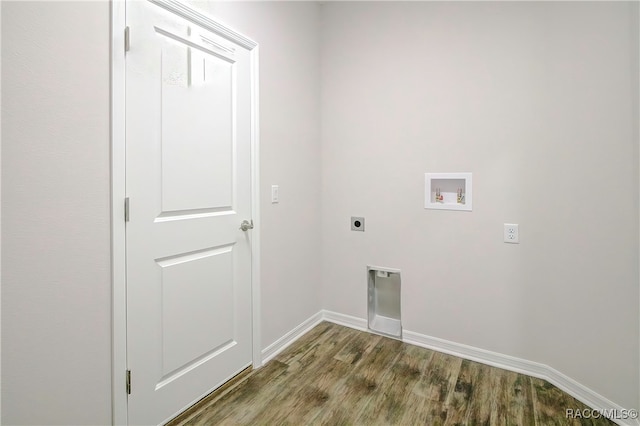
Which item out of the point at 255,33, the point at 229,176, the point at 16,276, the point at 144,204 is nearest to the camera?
the point at 16,276

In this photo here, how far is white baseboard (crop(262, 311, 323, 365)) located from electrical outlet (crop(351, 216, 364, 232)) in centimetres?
82

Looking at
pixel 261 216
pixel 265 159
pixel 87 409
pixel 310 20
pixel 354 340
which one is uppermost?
pixel 310 20

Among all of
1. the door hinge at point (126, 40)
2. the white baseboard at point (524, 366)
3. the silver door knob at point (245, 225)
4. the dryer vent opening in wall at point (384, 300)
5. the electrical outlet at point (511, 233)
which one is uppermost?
the door hinge at point (126, 40)

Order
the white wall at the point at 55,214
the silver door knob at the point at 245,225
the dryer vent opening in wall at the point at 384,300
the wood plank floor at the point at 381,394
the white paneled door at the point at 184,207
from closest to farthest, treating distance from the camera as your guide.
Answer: the white wall at the point at 55,214
the white paneled door at the point at 184,207
the wood plank floor at the point at 381,394
the silver door knob at the point at 245,225
the dryer vent opening in wall at the point at 384,300

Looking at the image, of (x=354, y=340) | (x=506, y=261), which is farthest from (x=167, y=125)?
(x=506, y=261)

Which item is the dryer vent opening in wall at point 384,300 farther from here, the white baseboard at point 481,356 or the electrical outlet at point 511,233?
the electrical outlet at point 511,233

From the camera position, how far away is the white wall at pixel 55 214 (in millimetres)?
1057

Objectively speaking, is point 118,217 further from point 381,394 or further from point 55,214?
point 381,394

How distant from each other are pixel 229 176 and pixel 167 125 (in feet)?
1.45

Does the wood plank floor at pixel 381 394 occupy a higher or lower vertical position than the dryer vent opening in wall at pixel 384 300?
lower

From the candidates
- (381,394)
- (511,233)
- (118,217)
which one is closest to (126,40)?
(118,217)

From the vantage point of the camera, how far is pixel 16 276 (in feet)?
3.51

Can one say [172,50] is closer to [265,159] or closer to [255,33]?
[255,33]

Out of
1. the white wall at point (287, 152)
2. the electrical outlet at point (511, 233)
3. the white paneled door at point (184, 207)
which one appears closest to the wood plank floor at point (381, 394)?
the white paneled door at point (184, 207)
